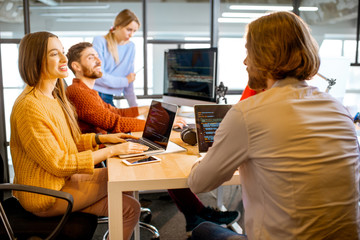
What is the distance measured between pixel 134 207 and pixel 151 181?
497mm

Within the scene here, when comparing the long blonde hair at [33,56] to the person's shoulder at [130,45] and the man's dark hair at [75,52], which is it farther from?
the person's shoulder at [130,45]

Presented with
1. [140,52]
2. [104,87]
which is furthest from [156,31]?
[104,87]

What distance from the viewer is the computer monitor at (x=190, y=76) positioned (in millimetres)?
2322

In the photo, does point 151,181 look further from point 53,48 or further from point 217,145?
point 53,48

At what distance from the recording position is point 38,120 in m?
1.47

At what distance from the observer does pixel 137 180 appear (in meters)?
1.28

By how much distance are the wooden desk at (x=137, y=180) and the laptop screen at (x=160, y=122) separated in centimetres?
24

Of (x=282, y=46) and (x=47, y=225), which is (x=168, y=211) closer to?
(x=47, y=225)

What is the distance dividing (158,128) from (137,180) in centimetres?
51

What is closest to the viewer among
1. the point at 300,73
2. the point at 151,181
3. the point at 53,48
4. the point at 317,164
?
the point at 317,164

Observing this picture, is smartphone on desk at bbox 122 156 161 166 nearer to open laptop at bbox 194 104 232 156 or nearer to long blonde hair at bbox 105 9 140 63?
open laptop at bbox 194 104 232 156

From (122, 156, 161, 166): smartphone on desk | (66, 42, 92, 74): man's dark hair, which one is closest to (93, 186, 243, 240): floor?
(122, 156, 161, 166): smartphone on desk

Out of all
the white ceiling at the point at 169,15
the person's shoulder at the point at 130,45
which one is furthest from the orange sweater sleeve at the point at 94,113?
the white ceiling at the point at 169,15

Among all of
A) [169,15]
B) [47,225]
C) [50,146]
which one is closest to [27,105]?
[50,146]
